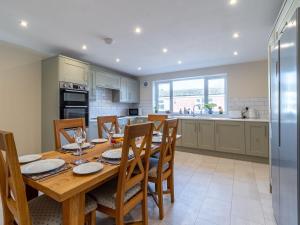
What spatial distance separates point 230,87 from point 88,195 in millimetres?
4183

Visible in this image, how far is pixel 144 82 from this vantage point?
18.8 feet

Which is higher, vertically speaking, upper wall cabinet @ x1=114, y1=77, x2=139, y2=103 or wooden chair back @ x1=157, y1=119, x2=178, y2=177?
upper wall cabinet @ x1=114, y1=77, x2=139, y2=103

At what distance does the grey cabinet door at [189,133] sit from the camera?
415cm

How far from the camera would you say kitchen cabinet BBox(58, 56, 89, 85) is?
3232 millimetres

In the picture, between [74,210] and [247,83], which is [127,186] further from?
[247,83]

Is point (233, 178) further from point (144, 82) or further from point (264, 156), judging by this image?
point (144, 82)

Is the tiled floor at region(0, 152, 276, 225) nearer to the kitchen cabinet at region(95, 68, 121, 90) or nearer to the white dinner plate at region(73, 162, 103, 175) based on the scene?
the white dinner plate at region(73, 162, 103, 175)

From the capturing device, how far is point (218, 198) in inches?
82.3

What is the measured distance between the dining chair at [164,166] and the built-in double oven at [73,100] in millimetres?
2114

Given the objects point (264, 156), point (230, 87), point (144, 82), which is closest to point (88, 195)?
point (264, 156)

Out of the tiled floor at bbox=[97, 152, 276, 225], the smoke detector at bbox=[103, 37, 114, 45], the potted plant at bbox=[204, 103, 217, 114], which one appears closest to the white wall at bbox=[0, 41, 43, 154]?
the smoke detector at bbox=[103, 37, 114, 45]

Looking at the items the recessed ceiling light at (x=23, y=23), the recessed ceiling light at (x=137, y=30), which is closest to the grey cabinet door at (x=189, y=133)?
the recessed ceiling light at (x=137, y=30)

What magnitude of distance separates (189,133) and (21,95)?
368 centimetres

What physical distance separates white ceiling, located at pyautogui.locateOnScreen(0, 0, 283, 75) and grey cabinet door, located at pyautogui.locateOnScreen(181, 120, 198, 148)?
5.23ft
